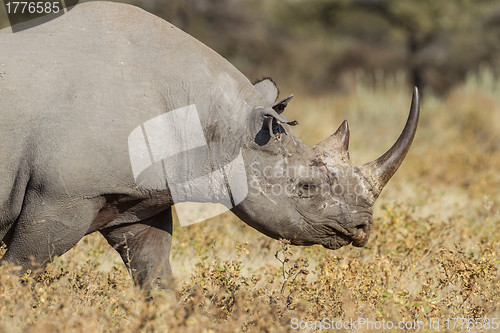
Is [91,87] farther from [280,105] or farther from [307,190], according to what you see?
[307,190]

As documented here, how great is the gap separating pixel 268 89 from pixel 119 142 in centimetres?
156

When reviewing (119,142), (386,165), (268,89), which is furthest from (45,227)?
(386,165)

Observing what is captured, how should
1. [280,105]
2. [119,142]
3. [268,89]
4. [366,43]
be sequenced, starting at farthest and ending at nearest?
1. [366,43]
2. [268,89]
3. [280,105]
4. [119,142]

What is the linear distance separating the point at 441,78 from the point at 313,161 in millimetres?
Answer: 22571

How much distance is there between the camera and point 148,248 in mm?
5598

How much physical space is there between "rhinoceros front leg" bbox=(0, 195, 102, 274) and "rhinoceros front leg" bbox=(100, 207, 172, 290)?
29.3 inches

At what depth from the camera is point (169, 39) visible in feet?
16.9

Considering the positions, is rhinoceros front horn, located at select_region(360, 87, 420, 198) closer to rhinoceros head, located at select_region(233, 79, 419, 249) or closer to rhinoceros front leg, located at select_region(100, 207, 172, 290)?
rhinoceros head, located at select_region(233, 79, 419, 249)

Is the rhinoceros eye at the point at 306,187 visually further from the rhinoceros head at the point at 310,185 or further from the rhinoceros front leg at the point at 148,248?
the rhinoceros front leg at the point at 148,248

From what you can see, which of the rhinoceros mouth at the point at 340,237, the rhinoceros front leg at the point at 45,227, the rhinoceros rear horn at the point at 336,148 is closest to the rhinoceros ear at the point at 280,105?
the rhinoceros rear horn at the point at 336,148

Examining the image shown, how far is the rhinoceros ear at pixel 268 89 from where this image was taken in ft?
18.9

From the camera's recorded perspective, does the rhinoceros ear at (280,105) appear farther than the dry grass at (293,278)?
Yes

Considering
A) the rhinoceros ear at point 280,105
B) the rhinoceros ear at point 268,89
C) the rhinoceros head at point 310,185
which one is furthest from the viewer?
the rhinoceros ear at point 268,89

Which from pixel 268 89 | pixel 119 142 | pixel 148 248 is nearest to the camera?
pixel 119 142
